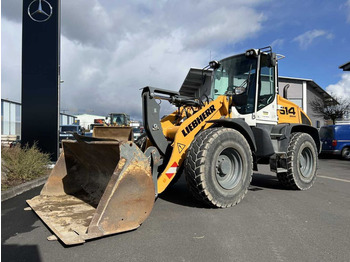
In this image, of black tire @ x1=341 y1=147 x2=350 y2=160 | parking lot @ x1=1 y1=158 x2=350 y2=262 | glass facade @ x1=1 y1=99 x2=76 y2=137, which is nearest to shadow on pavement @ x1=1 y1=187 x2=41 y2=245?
parking lot @ x1=1 y1=158 x2=350 y2=262

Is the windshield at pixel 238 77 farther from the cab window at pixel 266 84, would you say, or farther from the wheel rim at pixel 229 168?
the wheel rim at pixel 229 168

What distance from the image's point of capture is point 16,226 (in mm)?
3820

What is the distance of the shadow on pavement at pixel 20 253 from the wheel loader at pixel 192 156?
1.01ft

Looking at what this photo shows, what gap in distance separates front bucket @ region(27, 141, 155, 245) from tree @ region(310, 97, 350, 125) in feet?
90.3

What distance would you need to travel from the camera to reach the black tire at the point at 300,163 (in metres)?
6.15

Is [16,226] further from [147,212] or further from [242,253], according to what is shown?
[242,253]

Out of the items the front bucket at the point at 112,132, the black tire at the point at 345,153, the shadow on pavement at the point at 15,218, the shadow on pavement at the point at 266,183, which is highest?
the front bucket at the point at 112,132

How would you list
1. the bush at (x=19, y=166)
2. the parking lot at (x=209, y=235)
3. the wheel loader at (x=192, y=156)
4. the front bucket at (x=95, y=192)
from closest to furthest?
the parking lot at (x=209, y=235) < the front bucket at (x=95, y=192) < the wheel loader at (x=192, y=156) < the bush at (x=19, y=166)

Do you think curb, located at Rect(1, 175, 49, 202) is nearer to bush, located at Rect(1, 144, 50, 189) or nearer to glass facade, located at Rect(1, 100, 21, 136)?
bush, located at Rect(1, 144, 50, 189)

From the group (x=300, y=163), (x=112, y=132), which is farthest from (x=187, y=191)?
(x=300, y=163)

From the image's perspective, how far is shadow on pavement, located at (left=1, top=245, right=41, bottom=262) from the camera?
2.89m

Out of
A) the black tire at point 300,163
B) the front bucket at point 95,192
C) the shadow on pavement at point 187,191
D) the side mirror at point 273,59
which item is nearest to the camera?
the front bucket at point 95,192

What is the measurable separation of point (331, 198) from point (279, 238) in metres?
2.88

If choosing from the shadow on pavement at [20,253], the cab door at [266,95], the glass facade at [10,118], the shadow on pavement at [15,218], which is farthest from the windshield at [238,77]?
the glass facade at [10,118]
